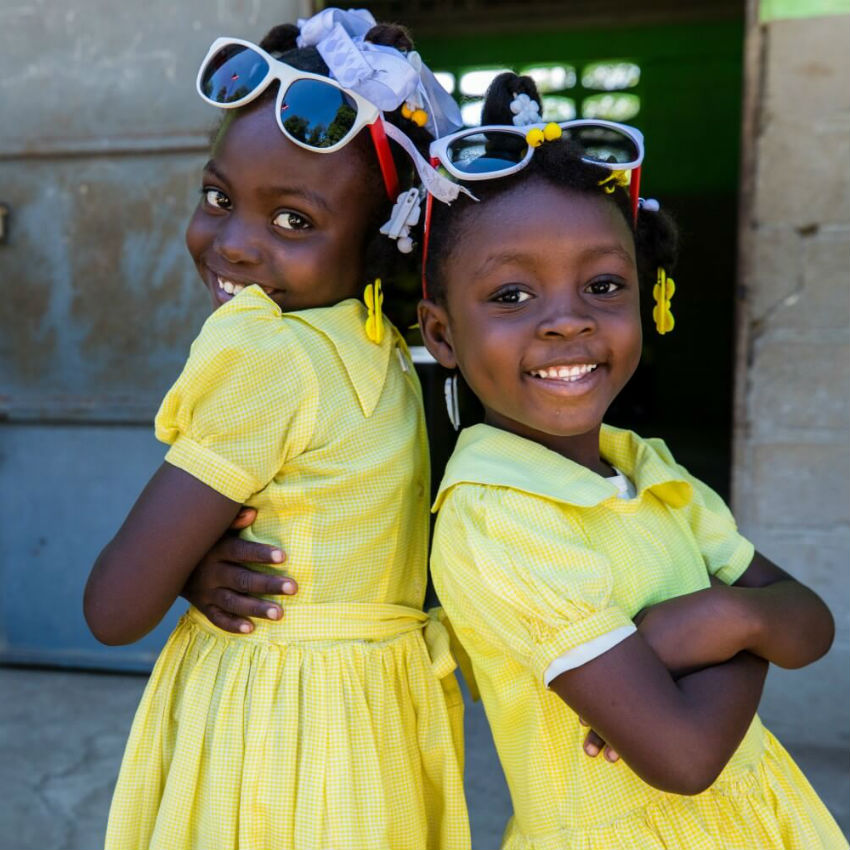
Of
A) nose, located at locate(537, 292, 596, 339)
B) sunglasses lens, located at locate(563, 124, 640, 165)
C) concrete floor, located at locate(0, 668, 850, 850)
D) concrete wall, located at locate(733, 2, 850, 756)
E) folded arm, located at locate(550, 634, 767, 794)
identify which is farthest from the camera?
concrete wall, located at locate(733, 2, 850, 756)

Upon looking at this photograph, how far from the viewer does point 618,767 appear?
139 cm

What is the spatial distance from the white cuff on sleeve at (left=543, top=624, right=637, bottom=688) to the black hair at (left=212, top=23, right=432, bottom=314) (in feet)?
2.27

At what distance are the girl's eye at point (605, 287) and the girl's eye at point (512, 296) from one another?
0.33 feet

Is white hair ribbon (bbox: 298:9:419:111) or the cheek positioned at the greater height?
white hair ribbon (bbox: 298:9:419:111)

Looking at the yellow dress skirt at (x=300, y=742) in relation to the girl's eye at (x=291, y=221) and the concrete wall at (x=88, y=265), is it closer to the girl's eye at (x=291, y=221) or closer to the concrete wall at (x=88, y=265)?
the girl's eye at (x=291, y=221)

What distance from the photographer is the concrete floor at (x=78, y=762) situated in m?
2.82

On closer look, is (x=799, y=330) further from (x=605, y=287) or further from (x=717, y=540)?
(x=605, y=287)

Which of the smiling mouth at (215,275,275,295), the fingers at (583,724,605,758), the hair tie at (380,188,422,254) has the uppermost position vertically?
the hair tie at (380,188,422,254)

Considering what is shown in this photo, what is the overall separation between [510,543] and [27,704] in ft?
9.16

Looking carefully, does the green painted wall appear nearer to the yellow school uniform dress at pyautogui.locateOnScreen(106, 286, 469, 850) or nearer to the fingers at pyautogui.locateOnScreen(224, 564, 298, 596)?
the yellow school uniform dress at pyautogui.locateOnScreen(106, 286, 469, 850)

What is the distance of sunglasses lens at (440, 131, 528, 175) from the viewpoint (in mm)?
1460

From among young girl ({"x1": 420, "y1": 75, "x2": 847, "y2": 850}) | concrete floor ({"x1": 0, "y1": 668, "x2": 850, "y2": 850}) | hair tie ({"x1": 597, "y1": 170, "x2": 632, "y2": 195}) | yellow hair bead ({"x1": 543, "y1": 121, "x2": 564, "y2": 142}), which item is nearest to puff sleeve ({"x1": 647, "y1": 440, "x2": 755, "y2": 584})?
young girl ({"x1": 420, "y1": 75, "x2": 847, "y2": 850})

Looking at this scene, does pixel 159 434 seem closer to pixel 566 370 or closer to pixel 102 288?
pixel 566 370

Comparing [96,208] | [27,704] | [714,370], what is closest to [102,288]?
[96,208]
